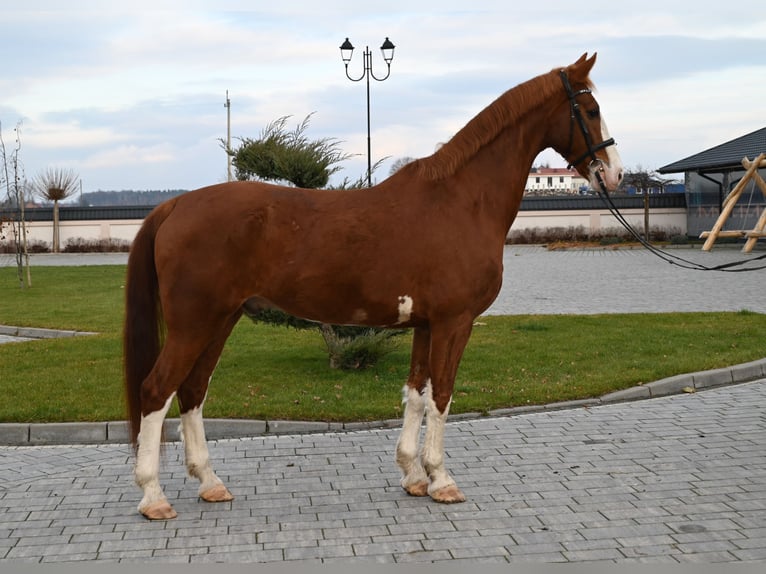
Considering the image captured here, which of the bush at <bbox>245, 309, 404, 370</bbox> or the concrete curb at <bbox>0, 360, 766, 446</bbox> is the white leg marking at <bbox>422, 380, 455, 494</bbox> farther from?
the bush at <bbox>245, 309, 404, 370</bbox>

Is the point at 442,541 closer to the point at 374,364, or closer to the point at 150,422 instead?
the point at 150,422

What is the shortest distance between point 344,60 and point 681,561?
23090 millimetres

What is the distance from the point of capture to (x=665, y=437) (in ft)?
22.1

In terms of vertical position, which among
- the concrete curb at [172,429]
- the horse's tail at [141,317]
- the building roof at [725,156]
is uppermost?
the building roof at [725,156]

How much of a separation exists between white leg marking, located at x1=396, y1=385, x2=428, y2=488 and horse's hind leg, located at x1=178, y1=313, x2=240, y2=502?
1130mm

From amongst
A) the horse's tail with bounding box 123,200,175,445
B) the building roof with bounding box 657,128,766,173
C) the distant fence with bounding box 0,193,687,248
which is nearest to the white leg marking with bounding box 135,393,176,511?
the horse's tail with bounding box 123,200,175,445

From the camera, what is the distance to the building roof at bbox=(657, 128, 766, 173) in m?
31.8

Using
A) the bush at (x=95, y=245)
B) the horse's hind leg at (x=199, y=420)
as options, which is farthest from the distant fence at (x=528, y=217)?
the horse's hind leg at (x=199, y=420)

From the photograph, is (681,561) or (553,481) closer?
(681,561)

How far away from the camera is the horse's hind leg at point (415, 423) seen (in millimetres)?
5438

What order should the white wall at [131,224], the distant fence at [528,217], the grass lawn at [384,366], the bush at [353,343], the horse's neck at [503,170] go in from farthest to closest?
the white wall at [131,224], the distant fence at [528,217], the bush at [353,343], the grass lawn at [384,366], the horse's neck at [503,170]

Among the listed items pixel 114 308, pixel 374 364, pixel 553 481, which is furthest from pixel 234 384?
pixel 114 308

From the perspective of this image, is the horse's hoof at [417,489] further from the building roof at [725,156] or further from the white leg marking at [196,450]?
the building roof at [725,156]

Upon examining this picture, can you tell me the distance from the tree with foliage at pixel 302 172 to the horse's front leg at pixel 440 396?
11.4 feet
